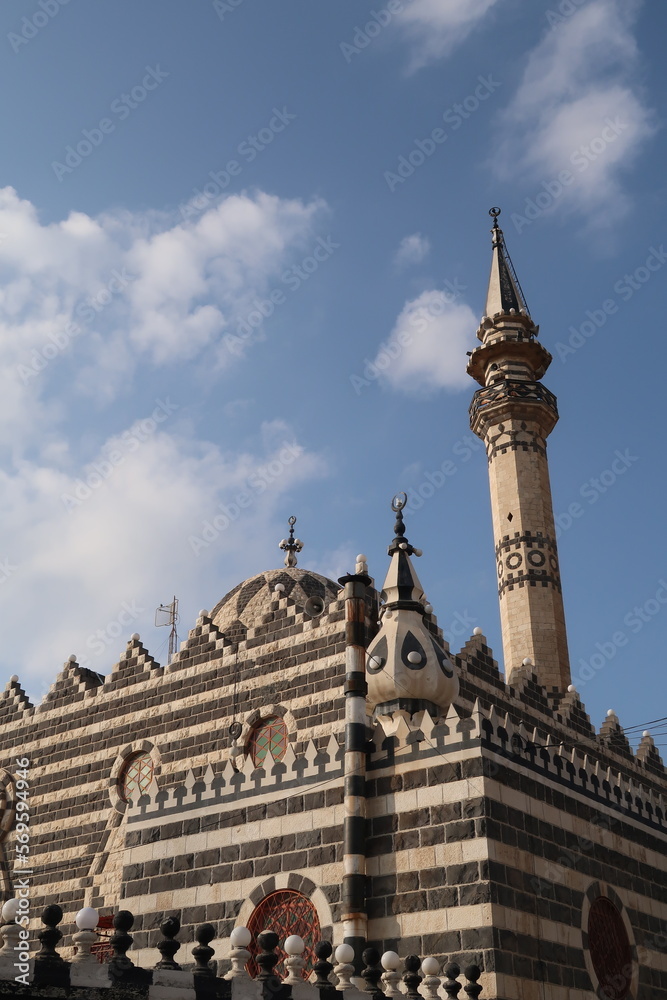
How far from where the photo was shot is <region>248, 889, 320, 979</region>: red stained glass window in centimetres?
1296

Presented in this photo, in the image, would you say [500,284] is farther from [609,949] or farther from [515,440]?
[609,949]

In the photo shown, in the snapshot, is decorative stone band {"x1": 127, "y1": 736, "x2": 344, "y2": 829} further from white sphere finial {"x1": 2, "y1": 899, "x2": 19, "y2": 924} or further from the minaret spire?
the minaret spire

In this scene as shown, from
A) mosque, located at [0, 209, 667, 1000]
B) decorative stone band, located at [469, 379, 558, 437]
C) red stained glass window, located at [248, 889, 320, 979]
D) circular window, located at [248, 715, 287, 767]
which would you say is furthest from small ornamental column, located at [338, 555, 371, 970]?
decorative stone band, located at [469, 379, 558, 437]

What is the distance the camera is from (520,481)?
2645 centimetres

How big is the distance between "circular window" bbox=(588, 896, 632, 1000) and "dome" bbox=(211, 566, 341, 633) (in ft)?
37.4

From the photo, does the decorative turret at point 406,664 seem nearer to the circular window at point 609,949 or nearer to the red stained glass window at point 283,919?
the red stained glass window at point 283,919

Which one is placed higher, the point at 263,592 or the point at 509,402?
the point at 509,402

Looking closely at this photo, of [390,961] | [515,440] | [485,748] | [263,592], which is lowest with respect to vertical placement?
[390,961]

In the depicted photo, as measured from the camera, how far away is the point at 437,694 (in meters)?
14.5

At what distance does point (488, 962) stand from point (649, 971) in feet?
13.0

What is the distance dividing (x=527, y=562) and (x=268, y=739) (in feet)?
31.6

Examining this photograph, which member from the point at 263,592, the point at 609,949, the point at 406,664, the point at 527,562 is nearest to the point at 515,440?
the point at 527,562

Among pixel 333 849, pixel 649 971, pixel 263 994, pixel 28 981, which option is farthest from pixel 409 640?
pixel 28 981

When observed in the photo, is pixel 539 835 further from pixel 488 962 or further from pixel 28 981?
pixel 28 981
